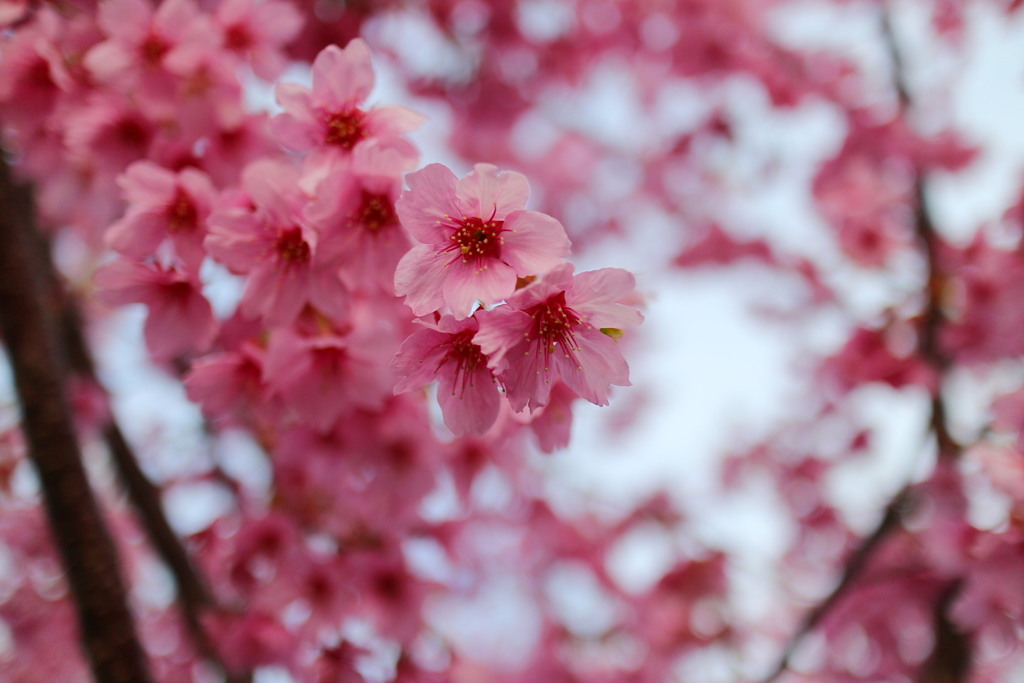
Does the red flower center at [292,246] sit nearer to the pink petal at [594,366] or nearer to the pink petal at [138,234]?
the pink petal at [138,234]

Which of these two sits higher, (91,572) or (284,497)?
(91,572)

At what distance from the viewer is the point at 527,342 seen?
3.22ft

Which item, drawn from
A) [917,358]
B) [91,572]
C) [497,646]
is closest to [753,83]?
[917,358]

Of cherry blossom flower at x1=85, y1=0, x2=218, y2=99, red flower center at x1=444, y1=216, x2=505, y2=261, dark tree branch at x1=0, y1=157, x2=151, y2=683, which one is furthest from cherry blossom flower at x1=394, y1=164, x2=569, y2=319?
dark tree branch at x1=0, y1=157, x2=151, y2=683

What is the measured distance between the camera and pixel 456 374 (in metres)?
1.06

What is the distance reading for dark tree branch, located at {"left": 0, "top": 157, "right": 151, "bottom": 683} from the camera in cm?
145

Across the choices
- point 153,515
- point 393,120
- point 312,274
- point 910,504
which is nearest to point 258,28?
point 393,120

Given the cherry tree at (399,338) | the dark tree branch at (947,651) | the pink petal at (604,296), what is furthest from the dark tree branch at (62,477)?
the dark tree branch at (947,651)

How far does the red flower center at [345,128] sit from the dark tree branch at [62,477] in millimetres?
832

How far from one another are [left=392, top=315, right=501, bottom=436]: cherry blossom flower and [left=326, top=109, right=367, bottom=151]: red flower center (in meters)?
0.48

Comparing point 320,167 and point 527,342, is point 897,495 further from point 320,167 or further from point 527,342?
point 320,167

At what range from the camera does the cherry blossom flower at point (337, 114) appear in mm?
1207

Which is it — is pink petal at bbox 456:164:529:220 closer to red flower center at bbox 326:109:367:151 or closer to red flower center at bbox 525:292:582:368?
red flower center at bbox 525:292:582:368

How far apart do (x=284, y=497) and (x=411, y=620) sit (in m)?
0.59
